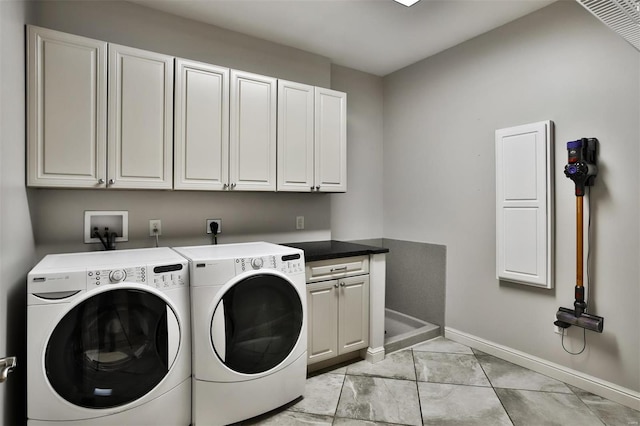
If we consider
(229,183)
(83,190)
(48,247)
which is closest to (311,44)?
(229,183)

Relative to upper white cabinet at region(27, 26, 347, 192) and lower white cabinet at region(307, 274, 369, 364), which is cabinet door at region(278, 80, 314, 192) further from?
lower white cabinet at region(307, 274, 369, 364)

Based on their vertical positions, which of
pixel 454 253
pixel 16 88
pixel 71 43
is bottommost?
pixel 454 253

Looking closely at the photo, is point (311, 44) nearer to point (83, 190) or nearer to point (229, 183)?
point (229, 183)

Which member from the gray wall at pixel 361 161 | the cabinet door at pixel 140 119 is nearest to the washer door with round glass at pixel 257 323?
the cabinet door at pixel 140 119

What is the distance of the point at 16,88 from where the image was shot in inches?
67.0

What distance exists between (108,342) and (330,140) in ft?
7.08

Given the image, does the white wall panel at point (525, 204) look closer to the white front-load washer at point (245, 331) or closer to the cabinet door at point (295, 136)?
the cabinet door at point (295, 136)

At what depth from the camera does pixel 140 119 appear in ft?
7.17

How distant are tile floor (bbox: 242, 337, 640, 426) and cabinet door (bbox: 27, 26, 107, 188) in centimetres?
178

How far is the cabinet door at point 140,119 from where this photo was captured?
6.91 ft

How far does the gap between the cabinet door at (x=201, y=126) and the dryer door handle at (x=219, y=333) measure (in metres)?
0.94

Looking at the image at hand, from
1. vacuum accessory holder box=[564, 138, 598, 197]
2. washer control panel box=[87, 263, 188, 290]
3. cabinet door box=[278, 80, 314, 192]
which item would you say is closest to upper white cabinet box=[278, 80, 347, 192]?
cabinet door box=[278, 80, 314, 192]

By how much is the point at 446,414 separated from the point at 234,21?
309 centimetres

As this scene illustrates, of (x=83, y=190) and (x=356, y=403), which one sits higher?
(x=83, y=190)
